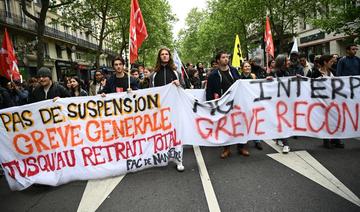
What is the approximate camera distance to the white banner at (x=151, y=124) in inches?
180

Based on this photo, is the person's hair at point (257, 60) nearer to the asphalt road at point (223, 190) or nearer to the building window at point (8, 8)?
the asphalt road at point (223, 190)

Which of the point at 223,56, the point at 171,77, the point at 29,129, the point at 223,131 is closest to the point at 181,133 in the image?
the point at 223,131

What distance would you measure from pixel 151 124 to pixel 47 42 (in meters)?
33.7

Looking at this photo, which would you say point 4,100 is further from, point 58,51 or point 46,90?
point 58,51

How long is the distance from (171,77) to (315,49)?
29.1 metres

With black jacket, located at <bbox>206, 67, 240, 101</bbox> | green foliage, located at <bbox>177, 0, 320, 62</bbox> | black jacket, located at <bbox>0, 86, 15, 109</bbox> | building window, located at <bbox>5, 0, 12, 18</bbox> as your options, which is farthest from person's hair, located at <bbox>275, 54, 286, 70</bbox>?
building window, located at <bbox>5, 0, 12, 18</bbox>

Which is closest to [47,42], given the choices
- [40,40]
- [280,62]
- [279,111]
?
[40,40]

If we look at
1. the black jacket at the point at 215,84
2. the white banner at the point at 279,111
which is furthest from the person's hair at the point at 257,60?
the white banner at the point at 279,111

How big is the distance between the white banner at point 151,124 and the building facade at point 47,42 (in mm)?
17861

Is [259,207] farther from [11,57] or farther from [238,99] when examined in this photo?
[11,57]

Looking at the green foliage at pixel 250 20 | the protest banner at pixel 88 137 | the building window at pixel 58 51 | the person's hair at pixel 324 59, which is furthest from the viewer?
the building window at pixel 58 51

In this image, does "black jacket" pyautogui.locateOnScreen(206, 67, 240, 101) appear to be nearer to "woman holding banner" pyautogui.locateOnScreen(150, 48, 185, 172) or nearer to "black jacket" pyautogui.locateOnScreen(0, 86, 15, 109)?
"woman holding banner" pyautogui.locateOnScreen(150, 48, 185, 172)

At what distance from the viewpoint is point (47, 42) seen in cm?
3453

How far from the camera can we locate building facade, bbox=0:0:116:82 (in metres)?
26.0
